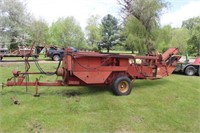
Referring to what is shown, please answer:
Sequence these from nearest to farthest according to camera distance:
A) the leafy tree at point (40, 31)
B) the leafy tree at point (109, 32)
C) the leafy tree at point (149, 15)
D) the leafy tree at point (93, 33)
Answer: the leafy tree at point (149, 15)
the leafy tree at point (40, 31)
the leafy tree at point (93, 33)
the leafy tree at point (109, 32)

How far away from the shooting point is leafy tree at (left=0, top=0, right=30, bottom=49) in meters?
26.4

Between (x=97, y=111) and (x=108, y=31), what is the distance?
3905cm

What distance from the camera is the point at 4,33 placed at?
87.6 feet

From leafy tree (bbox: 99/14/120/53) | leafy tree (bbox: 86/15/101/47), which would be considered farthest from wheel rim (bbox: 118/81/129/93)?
leafy tree (bbox: 99/14/120/53)

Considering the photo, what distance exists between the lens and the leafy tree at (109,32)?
4324 cm

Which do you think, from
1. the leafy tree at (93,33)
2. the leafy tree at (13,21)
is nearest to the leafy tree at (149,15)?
the leafy tree at (13,21)

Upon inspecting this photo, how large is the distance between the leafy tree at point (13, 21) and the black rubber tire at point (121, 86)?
904 inches

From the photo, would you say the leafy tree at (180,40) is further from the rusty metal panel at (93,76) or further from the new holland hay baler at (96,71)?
the rusty metal panel at (93,76)

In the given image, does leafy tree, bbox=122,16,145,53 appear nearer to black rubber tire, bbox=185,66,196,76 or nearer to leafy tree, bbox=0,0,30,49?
black rubber tire, bbox=185,66,196,76

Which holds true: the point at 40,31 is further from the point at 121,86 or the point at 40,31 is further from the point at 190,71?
the point at 121,86

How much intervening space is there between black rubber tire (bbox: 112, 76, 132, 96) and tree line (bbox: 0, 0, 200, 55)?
16.1 feet

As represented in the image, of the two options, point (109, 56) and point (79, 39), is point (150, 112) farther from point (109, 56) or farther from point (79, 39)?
point (79, 39)

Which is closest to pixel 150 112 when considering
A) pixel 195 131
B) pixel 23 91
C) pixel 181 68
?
pixel 195 131

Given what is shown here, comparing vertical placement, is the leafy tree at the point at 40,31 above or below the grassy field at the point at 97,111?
above
